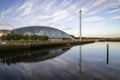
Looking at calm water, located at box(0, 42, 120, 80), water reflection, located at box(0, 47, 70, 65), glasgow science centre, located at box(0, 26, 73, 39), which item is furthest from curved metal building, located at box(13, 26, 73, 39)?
calm water, located at box(0, 42, 120, 80)

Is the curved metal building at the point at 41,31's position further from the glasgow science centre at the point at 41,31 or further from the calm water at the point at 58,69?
the calm water at the point at 58,69

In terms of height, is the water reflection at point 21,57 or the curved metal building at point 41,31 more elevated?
the curved metal building at point 41,31

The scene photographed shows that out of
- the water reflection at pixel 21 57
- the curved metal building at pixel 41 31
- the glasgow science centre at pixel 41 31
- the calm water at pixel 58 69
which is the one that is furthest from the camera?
the curved metal building at pixel 41 31

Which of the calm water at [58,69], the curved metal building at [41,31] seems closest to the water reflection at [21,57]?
the calm water at [58,69]

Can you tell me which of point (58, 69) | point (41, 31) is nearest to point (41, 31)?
point (41, 31)

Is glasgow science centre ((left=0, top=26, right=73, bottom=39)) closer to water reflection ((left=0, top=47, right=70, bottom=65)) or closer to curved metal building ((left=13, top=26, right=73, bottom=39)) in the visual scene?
curved metal building ((left=13, top=26, right=73, bottom=39))

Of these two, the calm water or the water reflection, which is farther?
the water reflection

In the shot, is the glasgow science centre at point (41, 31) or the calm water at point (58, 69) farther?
the glasgow science centre at point (41, 31)

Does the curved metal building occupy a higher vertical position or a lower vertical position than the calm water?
higher

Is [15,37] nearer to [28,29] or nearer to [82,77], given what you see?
[82,77]

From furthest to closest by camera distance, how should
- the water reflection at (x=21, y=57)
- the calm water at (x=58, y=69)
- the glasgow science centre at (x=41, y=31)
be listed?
the glasgow science centre at (x=41, y=31) → the water reflection at (x=21, y=57) → the calm water at (x=58, y=69)

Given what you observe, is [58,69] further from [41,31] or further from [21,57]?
[41,31]

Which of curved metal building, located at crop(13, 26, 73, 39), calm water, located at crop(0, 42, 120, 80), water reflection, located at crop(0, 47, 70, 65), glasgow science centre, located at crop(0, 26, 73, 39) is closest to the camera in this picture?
calm water, located at crop(0, 42, 120, 80)

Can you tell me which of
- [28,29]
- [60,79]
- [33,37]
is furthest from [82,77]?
[28,29]
